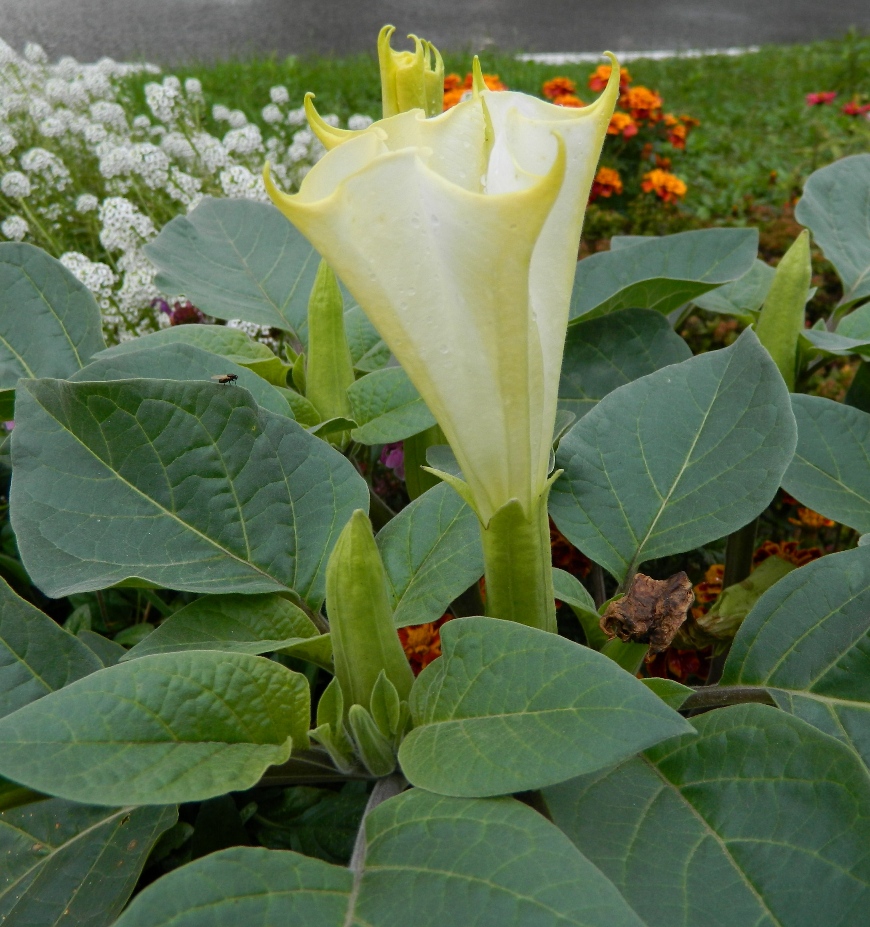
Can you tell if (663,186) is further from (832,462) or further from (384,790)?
(384,790)

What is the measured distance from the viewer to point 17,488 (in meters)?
0.71

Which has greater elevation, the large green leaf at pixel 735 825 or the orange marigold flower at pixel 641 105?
the large green leaf at pixel 735 825

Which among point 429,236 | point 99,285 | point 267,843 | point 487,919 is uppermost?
point 429,236

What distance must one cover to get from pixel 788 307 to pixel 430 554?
51 cm

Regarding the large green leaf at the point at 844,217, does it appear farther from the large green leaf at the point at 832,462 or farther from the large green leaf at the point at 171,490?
the large green leaf at the point at 171,490

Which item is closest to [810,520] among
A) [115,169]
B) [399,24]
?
[115,169]

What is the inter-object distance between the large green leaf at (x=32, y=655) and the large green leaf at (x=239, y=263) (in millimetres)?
433

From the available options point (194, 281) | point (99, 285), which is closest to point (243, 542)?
point (194, 281)

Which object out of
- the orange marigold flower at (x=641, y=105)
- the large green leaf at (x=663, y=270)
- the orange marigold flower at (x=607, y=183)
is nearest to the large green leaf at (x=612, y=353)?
the large green leaf at (x=663, y=270)

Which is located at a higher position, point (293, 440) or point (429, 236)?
point (429, 236)

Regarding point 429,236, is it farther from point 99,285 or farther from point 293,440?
point 99,285

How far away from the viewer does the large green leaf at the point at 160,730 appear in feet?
1.71

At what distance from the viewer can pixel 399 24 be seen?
6.37 m

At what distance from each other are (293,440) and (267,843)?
0.40m
